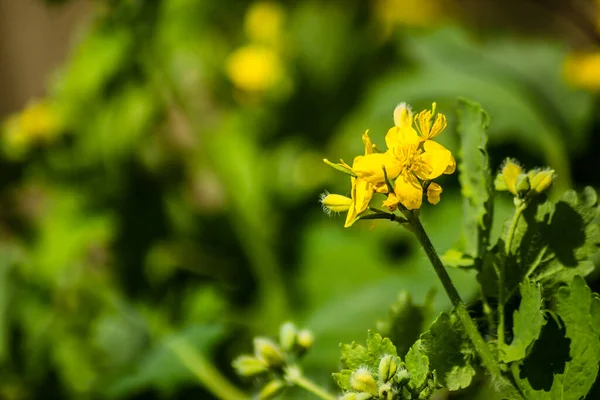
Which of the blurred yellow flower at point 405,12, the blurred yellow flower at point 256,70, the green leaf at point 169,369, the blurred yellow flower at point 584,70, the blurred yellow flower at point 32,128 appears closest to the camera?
the green leaf at point 169,369

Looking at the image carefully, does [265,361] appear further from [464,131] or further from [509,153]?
[509,153]

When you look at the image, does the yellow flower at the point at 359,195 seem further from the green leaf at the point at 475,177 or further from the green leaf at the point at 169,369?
the green leaf at the point at 169,369

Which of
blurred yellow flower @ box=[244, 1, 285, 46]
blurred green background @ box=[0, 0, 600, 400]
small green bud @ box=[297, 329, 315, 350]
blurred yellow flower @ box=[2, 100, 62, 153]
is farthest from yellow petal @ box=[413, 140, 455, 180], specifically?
blurred yellow flower @ box=[244, 1, 285, 46]

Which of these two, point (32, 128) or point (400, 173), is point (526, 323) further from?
point (32, 128)

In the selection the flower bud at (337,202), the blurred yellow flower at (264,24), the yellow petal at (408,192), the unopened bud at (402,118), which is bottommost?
the yellow petal at (408,192)

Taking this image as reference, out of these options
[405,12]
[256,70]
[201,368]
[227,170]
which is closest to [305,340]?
[201,368]

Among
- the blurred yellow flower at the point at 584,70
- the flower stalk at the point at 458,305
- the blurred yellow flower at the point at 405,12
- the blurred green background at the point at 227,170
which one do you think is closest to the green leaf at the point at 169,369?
the blurred green background at the point at 227,170

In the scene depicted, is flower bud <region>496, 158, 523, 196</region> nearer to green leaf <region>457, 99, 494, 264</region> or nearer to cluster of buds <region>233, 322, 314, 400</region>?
green leaf <region>457, 99, 494, 264</region>

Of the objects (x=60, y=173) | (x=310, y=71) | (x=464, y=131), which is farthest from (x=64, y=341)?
(x=464, y=131)
